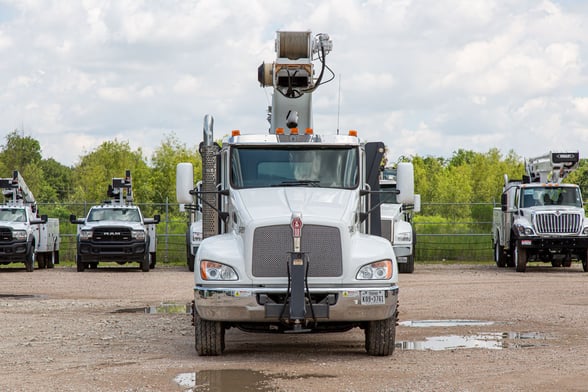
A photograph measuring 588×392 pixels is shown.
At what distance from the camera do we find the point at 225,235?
41.5 feet

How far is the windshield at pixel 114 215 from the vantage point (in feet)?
108

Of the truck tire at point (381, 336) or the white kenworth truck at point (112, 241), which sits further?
the white kenworth truck at point (112, 241)

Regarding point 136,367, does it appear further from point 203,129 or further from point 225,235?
point 203,129

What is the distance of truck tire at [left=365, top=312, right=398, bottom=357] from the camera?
460 inches

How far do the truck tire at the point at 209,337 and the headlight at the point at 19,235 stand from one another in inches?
807

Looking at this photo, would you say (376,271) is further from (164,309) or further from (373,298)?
(164,309)

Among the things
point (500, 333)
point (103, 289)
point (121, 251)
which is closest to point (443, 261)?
point (121, 251)

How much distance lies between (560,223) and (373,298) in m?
20.2

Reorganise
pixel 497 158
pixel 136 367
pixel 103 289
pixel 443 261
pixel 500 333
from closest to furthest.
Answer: pixel 136 367, pixel 500 333, pixel 103 289, pixel 443 261, pixel 497 158

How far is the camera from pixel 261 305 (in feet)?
36.9

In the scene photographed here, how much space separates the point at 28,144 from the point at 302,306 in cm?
6085

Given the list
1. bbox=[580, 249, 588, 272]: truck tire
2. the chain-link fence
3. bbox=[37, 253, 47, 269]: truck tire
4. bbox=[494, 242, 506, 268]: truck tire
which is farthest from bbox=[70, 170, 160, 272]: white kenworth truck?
bbox=[580, 249, 588, 272]: truck tire

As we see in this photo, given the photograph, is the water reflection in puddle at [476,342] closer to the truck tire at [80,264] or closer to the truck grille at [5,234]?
the truck tire at [80,264]

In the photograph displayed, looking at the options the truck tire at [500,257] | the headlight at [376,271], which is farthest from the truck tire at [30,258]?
the headlight at [376,271]
